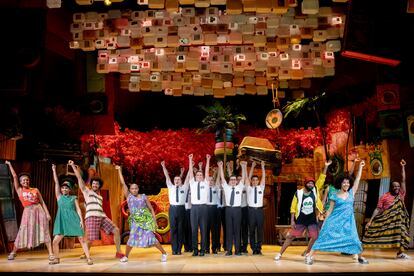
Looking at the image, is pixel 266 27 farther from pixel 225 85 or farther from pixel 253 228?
pixel 253 228

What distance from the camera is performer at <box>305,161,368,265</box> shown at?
7953mm

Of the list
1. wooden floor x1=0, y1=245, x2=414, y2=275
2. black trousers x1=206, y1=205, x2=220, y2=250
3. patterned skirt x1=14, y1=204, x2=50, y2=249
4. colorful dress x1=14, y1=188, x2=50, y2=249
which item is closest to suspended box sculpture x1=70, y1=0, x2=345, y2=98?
black trousers x1=206, y1=205, x2=220, y2=250

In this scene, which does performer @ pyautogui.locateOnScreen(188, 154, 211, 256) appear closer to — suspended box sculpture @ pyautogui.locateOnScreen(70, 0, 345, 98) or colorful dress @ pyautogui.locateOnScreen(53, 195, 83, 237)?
colorful dress @ pyautogui.locateOnScreen(53, 195, 83, 237)

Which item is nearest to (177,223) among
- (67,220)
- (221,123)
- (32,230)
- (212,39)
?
(67,220)

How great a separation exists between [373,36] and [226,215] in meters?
4.53

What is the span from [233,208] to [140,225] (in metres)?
2.42

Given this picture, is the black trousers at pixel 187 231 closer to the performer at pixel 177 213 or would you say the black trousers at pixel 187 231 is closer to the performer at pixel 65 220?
the performer at pixel 177 213

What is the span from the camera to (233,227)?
10359 millimetres

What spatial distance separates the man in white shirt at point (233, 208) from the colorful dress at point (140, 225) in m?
2.09

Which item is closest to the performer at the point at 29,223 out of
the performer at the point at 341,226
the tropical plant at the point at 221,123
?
the performer at the point at 341,226

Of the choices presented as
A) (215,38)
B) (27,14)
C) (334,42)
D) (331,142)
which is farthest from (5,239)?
(331,142)

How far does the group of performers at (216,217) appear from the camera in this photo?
8.11 metres

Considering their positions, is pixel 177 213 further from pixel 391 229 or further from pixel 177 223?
pixel 391 229

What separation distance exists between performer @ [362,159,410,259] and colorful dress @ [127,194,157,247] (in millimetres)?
4162
